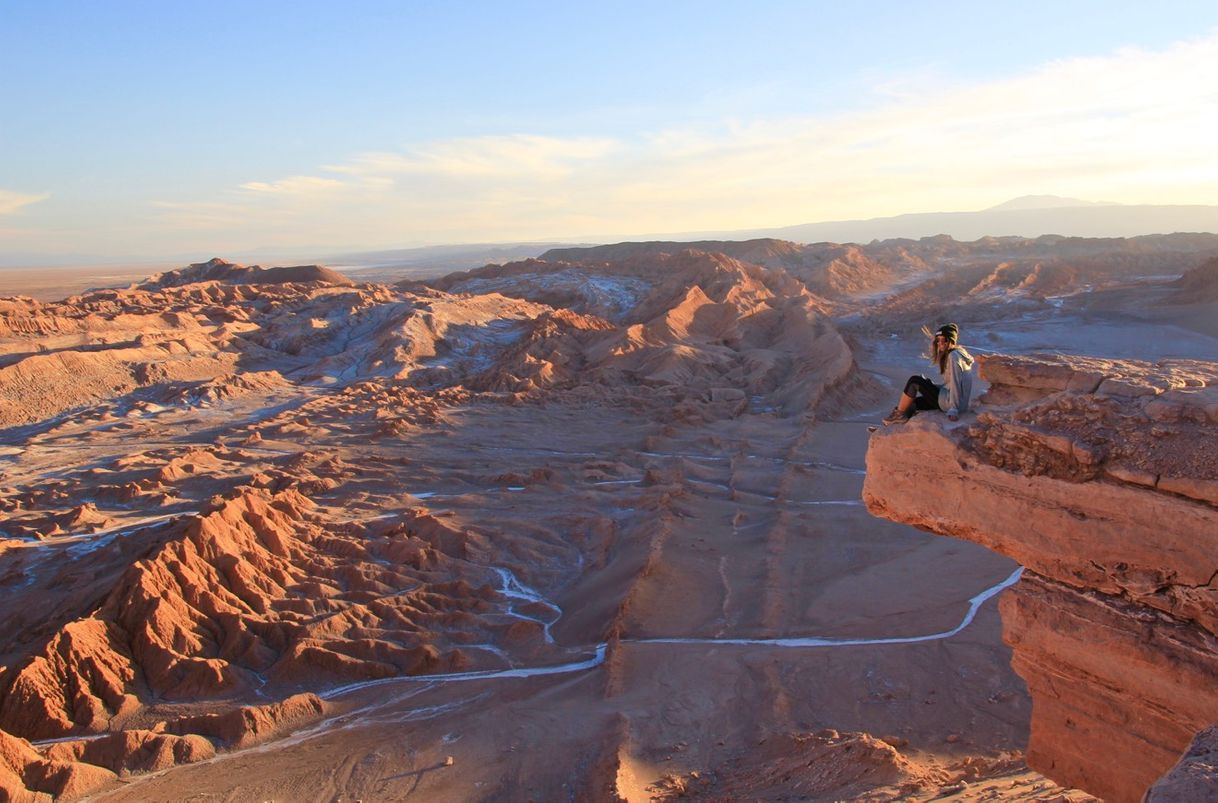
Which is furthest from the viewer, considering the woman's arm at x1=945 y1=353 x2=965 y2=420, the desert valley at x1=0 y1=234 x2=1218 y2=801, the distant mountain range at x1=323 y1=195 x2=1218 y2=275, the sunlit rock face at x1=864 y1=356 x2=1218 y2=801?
the distant mountain range at x1=323 y1=195 x2=1218 y2=275

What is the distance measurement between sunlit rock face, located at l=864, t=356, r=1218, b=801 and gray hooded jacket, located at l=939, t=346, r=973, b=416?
0.09 meters

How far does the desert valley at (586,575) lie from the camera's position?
13.3 feet

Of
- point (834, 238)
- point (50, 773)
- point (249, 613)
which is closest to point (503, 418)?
point (249, 613)

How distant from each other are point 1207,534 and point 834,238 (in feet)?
582

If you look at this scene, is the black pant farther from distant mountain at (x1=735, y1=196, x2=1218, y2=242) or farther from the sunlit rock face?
distant mountain at (x1=735, y1=196, x2=1218, y2=242)

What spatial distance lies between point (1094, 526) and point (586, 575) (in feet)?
22.6

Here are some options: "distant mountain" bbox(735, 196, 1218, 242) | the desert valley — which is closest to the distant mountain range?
"distant mountain" bbox(735, 196, 1218, 242)

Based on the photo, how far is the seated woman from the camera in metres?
4.42

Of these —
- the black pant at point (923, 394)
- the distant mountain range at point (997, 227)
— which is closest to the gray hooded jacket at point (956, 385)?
the black pant at point (923, 394)

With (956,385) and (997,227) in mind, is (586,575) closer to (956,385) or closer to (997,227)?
(956,385)

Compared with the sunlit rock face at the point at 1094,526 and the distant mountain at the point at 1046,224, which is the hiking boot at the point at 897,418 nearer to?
the sunlit rock face at the point at 1094,526

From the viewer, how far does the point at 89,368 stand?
734 inches

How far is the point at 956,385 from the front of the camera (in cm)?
441

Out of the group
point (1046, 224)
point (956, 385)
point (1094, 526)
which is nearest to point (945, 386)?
point (956, 385)
